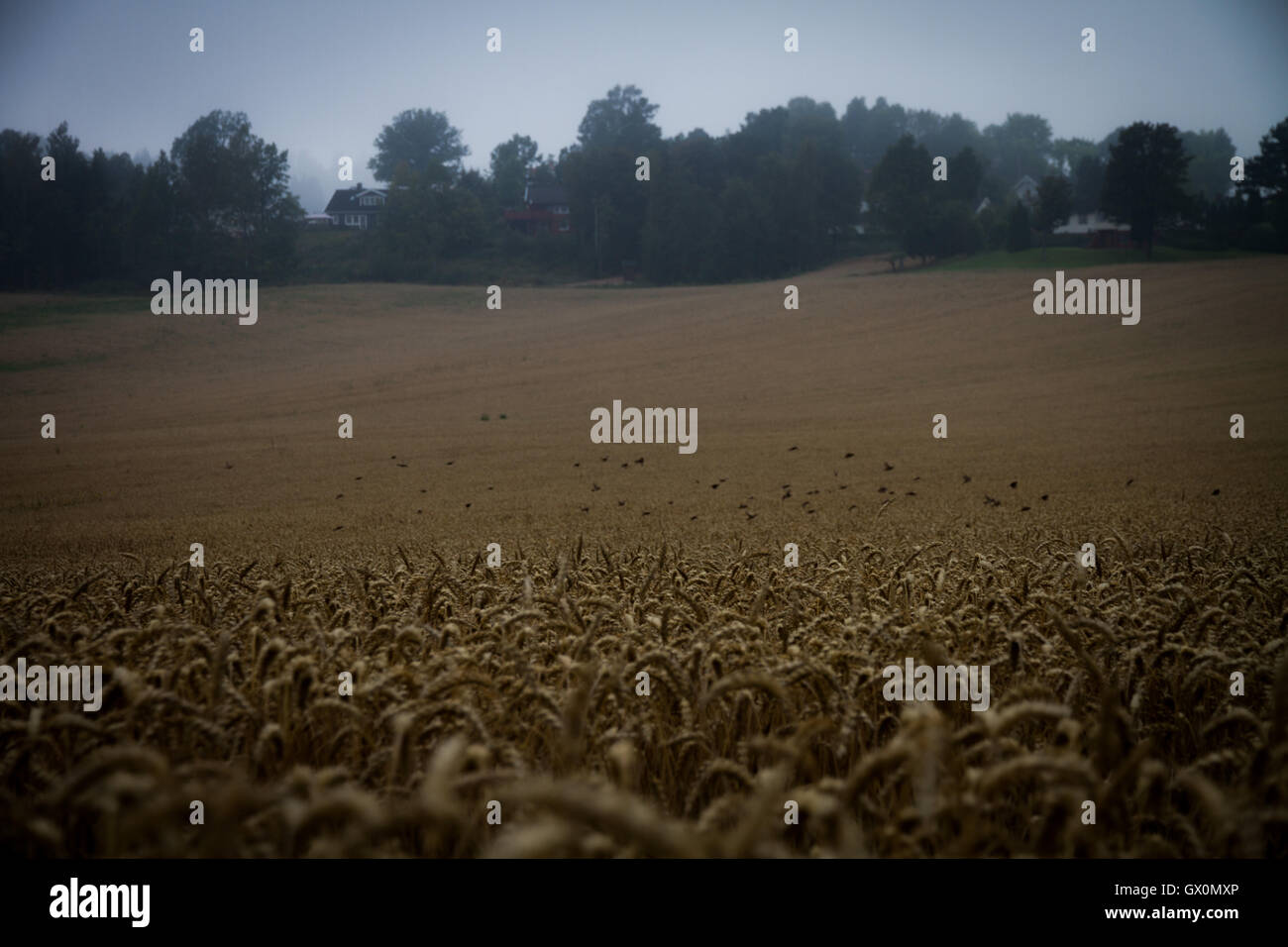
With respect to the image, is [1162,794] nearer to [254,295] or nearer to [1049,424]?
[1049,424]

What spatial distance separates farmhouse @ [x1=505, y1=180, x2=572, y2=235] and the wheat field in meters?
64.1

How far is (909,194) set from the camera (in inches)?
2530

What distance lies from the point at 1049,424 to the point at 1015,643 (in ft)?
61.1

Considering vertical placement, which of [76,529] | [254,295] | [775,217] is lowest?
[76,529]

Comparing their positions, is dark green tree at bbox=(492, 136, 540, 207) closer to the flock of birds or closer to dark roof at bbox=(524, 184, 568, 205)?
dark roof at bbox=(524, 184, 568, 205)

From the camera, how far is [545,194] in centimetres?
9569

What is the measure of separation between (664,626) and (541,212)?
92313 millimetres

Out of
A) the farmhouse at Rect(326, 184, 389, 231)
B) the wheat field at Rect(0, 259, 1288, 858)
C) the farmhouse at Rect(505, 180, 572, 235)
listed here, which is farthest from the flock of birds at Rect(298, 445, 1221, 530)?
the farmhouse at Rect(326, 184, 389, 231)

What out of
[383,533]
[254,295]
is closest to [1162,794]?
[383,533]

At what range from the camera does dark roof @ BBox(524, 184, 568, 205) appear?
310 feet

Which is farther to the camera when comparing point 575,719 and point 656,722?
point 656,722

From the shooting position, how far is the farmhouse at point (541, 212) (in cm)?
8644

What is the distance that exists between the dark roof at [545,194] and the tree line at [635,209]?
8949mm
